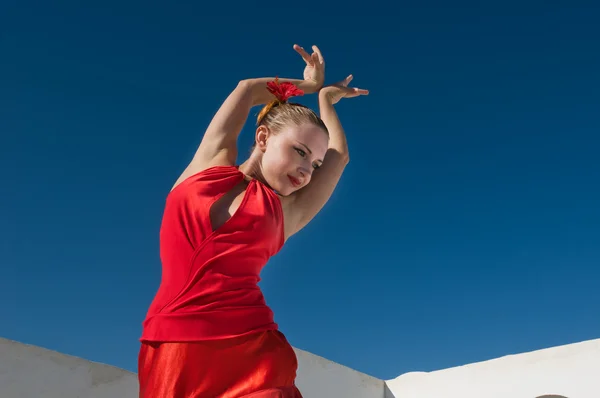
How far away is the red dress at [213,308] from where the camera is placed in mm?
851

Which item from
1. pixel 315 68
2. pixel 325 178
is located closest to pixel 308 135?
pixel 325 178

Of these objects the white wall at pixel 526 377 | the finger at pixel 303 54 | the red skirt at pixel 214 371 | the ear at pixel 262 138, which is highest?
the white wall at pixel 526 377

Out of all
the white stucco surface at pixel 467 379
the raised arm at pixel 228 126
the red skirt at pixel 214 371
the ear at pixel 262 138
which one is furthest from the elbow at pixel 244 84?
the white stucco surface at pixel 467 379

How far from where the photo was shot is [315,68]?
4.98 feet

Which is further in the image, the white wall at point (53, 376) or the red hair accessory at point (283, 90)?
the white wall at point (53, 376)

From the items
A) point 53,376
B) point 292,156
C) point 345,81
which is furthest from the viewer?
point 53,376

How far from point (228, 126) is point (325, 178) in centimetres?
24

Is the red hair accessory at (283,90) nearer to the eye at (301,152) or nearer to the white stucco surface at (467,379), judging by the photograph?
the eye at (301,152)

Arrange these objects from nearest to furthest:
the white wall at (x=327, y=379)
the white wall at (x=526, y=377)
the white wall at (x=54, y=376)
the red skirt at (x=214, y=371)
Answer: the red skirt at (x=214, y=371) < the white wall at (x=54, y=376) < the white wall at (x=526, y=377) < the white wall at (x=327, y=379)

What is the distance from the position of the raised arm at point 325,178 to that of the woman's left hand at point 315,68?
0.13m

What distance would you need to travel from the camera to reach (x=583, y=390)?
5.37 metres

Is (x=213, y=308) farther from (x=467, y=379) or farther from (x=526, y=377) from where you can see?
(x=467, y=379)

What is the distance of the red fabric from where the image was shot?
876mm

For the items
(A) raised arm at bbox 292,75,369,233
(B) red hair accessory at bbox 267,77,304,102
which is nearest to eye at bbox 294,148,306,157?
(A) raised arm at bbox 292,75,369,233
